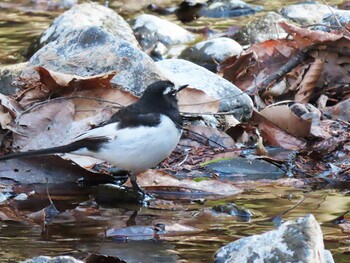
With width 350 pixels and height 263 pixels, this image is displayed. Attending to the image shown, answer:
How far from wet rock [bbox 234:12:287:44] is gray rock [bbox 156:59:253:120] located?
3.18m

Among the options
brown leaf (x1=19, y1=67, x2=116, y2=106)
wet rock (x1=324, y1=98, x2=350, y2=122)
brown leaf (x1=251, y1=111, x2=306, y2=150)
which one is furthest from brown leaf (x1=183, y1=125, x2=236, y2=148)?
wet rock (x1=324, y1=98, x2=350, y2=122)

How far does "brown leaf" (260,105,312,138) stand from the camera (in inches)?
281

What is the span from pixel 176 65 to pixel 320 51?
128 centimetres

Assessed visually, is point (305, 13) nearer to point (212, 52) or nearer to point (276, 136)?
point (212, 52)

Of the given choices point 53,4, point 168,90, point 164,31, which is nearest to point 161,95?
point 168,90

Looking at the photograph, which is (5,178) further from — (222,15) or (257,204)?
(222,15)

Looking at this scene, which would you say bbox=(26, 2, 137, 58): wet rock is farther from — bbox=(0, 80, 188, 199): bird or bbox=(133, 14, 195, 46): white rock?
bbox=(0, 80, 188, 199): bird

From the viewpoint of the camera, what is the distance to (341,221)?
Result: 524cm

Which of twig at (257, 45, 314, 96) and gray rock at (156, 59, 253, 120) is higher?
gray rock at (156, 59, 253, 120)

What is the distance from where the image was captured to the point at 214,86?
774 centimetres

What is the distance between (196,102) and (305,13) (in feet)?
17.3

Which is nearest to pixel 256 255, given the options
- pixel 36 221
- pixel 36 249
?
pixel 36 249

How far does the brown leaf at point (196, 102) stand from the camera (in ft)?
24.1

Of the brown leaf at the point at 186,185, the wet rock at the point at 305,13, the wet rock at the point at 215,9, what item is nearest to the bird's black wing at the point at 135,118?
the brown leaf at the point at 186,185
